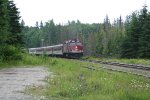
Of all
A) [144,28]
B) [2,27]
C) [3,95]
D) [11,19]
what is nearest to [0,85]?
[3,95]

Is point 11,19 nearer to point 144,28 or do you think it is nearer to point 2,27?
point 2,27

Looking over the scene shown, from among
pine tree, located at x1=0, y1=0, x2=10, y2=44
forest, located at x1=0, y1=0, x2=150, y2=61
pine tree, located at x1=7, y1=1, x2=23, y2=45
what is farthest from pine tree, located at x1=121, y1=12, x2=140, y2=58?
pine tree, located at x1=0, y1=0, x2=10, y2=44

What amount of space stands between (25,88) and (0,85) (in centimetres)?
160

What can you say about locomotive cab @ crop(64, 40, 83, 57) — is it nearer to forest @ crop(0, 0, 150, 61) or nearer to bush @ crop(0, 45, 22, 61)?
forest @ crop(0, 0, 150, 61)

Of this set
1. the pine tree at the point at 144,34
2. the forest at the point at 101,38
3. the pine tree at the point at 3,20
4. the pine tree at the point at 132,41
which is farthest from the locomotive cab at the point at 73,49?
the pine tree at the point at 3,20

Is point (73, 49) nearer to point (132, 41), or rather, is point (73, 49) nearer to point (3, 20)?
point (132, 41)

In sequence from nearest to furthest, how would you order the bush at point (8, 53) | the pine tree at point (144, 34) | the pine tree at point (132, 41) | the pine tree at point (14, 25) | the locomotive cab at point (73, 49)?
the bush at point (8, 53), the pine tree at point (14, 25), the locomotive cab at point (73, 49), the pine tree at point (144, 34), the pine tree at point (132, 41)

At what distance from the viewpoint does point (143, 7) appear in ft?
225

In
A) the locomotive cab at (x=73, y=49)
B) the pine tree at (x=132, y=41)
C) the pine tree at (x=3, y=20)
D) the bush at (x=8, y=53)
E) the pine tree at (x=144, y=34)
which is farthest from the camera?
the pine tree at (x=132, y=41)

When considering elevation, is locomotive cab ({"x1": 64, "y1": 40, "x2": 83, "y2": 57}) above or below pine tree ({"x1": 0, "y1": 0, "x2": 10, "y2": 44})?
below

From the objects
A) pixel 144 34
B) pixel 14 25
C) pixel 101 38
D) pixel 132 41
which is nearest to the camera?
pixel 14 25

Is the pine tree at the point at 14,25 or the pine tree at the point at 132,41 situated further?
the pine tree at the point at 132,41

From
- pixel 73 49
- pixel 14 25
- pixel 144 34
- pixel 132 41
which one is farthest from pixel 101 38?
pixel 14 25

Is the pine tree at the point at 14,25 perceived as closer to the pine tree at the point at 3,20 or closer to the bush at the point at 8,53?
the bush at the point at 8,53
